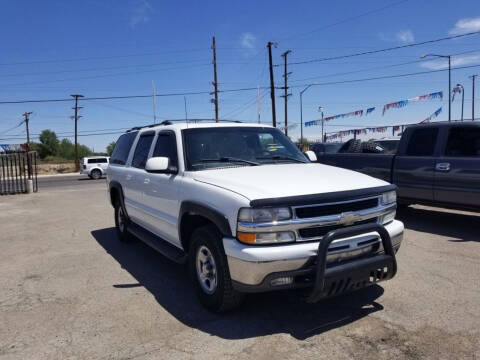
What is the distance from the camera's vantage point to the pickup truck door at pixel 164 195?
421 cm

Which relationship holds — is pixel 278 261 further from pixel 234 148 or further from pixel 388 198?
pixel 234 148

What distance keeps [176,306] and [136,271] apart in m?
1.38

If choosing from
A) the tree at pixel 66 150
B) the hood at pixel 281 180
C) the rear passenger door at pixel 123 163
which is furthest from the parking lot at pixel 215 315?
the tree at pixel 66 150

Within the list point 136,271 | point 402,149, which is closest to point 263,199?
point 136,271

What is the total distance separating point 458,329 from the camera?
3.20 m

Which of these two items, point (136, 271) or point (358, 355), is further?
point (136, 271)

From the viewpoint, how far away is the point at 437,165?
6.62 metres

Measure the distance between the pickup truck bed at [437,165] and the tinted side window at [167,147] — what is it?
467 cm

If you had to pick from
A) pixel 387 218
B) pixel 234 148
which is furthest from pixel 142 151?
pixel 387 218

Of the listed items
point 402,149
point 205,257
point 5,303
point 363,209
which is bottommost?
point 5,303

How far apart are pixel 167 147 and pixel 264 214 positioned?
2.05 metres

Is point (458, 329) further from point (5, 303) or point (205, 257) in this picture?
point (5, 303)

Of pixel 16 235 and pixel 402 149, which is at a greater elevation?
pixel 402 149

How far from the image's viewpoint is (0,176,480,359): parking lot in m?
3.00
